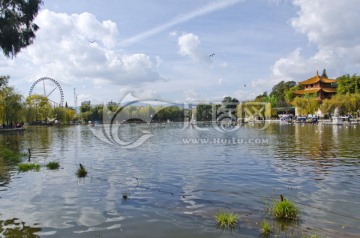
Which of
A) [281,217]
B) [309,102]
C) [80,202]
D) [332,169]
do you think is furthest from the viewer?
[309,102]

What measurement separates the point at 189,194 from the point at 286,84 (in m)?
171

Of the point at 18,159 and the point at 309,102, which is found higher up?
the point at 309,102

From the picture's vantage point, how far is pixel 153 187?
17219 mm

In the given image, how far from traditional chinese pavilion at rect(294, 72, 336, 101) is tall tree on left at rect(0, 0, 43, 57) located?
5096 inches

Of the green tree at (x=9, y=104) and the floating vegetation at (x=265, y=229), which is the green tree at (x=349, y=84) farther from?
the floating vegetation at (x=265, y=229)

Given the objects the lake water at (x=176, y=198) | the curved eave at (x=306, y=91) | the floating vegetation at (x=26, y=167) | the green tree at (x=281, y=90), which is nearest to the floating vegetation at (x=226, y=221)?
the lake water at (x=176, y=198)

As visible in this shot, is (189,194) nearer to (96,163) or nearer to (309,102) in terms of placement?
(96,163)

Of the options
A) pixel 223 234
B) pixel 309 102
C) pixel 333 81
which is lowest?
pixel 223 234

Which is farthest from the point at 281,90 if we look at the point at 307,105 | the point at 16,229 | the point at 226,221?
the point at 16,229

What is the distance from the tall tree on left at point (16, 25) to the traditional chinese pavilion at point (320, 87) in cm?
12944

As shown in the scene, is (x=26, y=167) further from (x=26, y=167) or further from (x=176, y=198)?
(x=176, y=198)

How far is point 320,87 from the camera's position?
5517 inches

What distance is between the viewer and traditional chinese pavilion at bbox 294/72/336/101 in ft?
453

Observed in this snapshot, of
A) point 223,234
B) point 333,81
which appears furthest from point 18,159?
point 333,81
